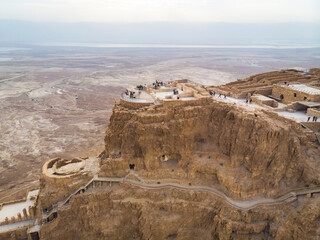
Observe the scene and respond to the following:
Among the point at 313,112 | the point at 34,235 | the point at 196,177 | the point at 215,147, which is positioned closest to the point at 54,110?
the point at 34,235

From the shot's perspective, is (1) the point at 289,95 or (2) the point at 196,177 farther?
(1) the point at 289,95

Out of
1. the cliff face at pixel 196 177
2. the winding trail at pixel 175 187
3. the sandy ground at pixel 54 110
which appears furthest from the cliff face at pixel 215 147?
the sandy ground at pixel 54 110

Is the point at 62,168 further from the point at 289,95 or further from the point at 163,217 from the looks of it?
the point at 289,95

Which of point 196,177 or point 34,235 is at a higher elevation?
point 196,177

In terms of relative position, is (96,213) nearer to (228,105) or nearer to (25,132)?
(228,105)

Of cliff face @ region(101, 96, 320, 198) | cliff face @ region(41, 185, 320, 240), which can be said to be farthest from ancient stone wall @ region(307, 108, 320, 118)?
cliff face @ region(41, 185, 320, 240)

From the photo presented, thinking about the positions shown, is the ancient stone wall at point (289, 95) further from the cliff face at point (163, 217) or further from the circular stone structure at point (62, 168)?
the circular stone structure at point (62, 168)

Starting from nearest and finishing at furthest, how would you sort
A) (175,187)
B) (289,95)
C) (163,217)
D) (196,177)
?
(163,217)
(175,187)
(196,177)
(289,95)
